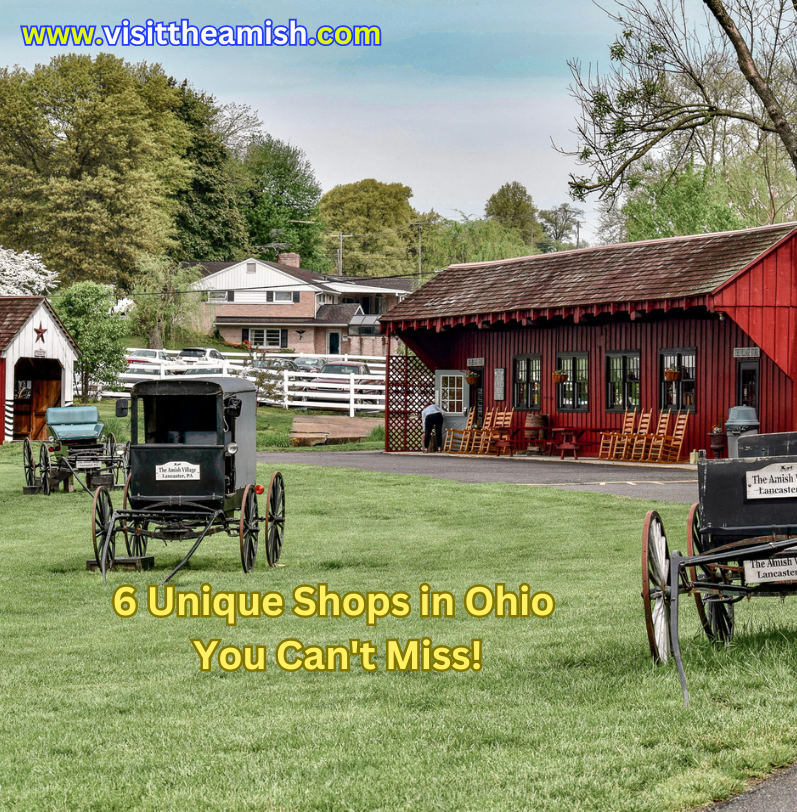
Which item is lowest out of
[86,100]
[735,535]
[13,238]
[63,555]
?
[63,555]

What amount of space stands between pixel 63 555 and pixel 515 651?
8596 mm

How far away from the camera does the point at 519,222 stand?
142750 millimetres

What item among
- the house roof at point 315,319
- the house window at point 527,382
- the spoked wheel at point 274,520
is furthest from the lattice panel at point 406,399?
the house roof at point 315,319

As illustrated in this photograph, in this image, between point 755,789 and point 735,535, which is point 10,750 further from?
point 735,535

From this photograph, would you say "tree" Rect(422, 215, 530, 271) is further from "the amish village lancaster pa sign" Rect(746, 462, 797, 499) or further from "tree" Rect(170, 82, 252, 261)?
"the amish village lancaster pa sign" Rect(746, 462, 797, 499)

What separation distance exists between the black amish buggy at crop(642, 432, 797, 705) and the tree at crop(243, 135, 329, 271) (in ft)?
321

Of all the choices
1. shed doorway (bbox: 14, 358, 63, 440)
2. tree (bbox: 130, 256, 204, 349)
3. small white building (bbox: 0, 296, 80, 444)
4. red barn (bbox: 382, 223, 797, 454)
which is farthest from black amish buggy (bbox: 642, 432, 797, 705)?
tree (bbox: 130, 256, 204, 349)

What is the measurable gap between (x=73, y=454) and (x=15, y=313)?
49.9 ft

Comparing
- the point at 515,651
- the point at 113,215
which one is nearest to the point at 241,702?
the point at 515,651

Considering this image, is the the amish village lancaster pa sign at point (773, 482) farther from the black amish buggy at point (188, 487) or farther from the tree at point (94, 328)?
the tree at point (94, 328)

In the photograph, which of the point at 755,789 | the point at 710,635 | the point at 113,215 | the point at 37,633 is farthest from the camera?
the point at 113,215

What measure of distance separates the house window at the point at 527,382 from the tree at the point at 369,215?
82099 millimetres

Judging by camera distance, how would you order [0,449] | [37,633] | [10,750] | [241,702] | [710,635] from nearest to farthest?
[10,750] < [241,702] < [710,635] < [37,633] < [0,449]

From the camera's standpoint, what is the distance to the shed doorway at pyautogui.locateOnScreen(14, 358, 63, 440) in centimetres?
3978
